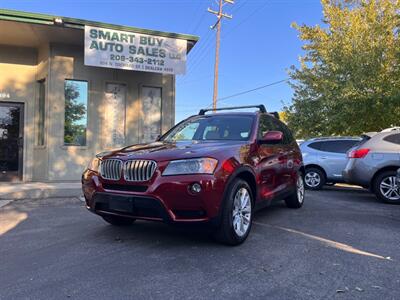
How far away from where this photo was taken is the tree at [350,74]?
15289 millimetres

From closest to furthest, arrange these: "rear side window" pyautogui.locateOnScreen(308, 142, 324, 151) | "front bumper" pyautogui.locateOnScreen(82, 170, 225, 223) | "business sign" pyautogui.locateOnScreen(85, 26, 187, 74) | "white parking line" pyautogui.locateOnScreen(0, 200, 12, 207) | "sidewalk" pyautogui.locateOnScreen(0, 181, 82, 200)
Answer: "front bumper" pyautogui.locateOnScreen(82, 170, 225, 223) < "white parking line" pyautogui.locateOnScreen(0, 200, 12, 207) < "sidewalk" pyautogui.locateOnScreen(0, 181, 82, 200) < "business sign" pyautogui.locateOnScreen(85, 26, 187, 74) < "rear side window" pyautogui.locateOnScreen(308, 142, 324, 151)

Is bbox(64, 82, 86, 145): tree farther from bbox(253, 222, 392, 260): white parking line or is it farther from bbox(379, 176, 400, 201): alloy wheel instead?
bbox(379, 176, 400, 201): alloy wheel

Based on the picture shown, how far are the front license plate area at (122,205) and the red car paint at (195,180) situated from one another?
62mm

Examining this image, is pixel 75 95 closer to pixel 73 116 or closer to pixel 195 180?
pixel 73 116

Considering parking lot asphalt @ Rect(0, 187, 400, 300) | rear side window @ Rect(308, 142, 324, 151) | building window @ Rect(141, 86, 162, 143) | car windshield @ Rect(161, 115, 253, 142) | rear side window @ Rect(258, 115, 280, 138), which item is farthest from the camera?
building window @ Rect(141, 86, 162, 143)

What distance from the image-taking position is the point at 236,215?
5055mm

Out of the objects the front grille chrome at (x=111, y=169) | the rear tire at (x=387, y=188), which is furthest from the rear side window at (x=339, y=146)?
the front grille chrome at (x=111, y=169)

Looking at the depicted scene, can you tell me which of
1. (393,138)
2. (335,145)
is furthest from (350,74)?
(393,138)

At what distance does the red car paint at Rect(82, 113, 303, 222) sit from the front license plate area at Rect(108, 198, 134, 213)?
6cm

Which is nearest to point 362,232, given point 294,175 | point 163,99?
point 294,175

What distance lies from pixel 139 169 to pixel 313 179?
819 centimetres

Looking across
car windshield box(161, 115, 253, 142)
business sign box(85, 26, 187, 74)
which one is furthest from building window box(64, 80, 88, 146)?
car windshield box(161, 115, 253, 142)

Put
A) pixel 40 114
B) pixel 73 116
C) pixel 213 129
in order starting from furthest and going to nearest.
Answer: pixel 40 114 → pixel 73 116 → pixel 213 129

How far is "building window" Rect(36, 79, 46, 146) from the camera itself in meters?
11.8
